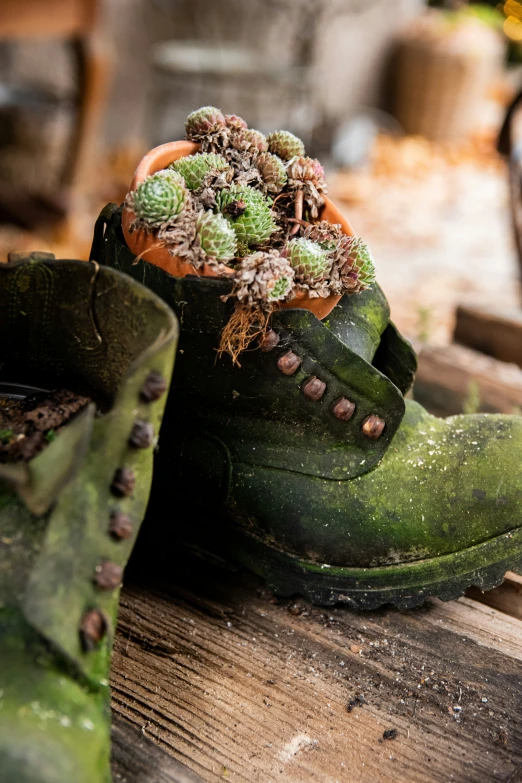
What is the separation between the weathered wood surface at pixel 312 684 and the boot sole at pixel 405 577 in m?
0.03

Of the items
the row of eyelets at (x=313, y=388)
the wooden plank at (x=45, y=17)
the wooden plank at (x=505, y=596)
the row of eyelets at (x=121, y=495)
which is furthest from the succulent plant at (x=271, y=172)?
the wooden plank at (x=45, y=17)

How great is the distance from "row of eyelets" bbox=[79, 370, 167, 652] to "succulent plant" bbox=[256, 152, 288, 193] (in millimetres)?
413

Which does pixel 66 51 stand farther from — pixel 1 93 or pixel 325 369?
pixel 325 369

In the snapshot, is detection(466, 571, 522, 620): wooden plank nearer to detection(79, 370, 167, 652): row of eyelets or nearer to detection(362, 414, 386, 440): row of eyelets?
detection(362, 414, 386, 440): row of eyelets

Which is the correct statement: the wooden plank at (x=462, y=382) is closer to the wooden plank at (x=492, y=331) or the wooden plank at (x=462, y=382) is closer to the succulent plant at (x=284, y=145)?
the wooden plank at (x=492, y=331)

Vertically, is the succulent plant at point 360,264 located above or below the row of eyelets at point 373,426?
above

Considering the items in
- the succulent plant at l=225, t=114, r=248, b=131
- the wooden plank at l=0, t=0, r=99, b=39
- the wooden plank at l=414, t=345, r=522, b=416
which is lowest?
the wooden plank at l=414, t=345, r=522, b=416

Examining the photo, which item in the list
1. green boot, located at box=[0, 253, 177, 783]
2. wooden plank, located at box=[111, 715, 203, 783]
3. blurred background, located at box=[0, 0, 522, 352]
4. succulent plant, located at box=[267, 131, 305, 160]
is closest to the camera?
green boot, located at box=[0, 253, 177, 783]

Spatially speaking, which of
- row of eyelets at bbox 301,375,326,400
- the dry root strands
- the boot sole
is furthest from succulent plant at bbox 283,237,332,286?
the boot sole

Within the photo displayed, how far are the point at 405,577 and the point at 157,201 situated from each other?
534 mm

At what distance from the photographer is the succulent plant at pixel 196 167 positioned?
998 millimetres

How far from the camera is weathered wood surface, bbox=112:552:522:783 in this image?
857 mm

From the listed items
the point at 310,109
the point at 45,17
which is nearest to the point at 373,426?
the point at 45,17

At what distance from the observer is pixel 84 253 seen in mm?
3584
